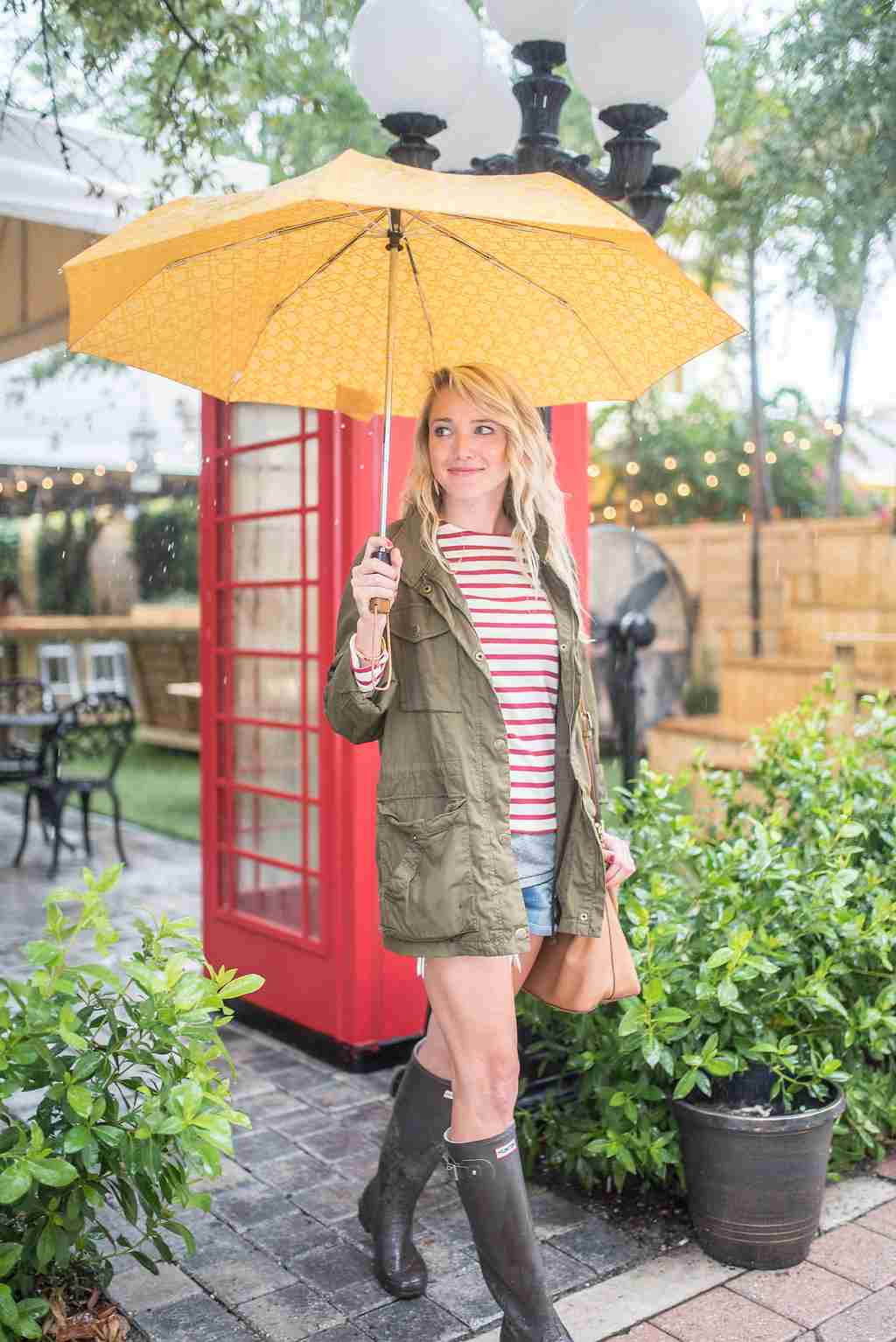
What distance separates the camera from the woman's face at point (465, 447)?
2297 mm

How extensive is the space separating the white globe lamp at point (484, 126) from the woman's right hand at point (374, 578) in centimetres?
208

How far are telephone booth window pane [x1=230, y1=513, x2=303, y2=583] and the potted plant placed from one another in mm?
1575

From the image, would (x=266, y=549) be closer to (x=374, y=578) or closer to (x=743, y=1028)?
(x=374, y=578)

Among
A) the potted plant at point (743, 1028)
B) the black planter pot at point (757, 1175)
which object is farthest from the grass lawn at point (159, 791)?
the black planter pot at point (757, 1175)

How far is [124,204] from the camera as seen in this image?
4.59 metres

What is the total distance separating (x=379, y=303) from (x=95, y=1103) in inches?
66.5

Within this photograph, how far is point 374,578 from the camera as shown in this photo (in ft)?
6.63

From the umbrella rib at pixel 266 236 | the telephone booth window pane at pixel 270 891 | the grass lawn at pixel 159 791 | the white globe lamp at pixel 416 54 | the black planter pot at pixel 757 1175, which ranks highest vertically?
the white globe lamp at pixel 416 54

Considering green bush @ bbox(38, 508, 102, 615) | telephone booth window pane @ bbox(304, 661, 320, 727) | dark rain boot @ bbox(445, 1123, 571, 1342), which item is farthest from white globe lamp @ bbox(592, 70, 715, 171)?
green bush @ bbox(38, 508, 102, 615)

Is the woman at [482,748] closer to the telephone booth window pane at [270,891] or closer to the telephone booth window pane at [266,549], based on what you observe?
the telephone booth window pane at [266,549]

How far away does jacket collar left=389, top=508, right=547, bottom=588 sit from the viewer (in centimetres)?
223

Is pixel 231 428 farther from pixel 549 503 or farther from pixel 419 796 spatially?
pixel 419 796

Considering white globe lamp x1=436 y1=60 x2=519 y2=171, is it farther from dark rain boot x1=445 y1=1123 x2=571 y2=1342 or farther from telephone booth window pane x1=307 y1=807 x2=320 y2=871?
dark rain boot x1=445 y1=1123 x2=571 y2=1342

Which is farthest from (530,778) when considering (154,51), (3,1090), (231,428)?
(154,51)
